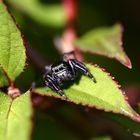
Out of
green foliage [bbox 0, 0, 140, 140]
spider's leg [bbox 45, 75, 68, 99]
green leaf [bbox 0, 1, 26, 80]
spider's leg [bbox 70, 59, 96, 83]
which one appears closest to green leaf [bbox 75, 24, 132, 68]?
green foliage [bbox 0, 0, 140, 140]

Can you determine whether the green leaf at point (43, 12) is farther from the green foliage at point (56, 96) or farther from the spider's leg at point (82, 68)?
the spider's leg at point (82, 68)

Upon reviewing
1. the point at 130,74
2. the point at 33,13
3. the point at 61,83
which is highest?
the point at 61,83

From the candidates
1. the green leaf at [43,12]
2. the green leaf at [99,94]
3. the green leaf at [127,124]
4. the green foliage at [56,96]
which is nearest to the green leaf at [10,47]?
the green foliage at [56,96]

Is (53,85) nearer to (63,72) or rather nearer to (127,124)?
(63,72)

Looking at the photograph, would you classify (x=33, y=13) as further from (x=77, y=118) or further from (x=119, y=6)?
(x=77, y=118)

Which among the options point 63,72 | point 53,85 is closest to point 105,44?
point 63,72

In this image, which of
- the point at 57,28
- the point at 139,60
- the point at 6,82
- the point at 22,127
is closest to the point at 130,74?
the point at 139,60

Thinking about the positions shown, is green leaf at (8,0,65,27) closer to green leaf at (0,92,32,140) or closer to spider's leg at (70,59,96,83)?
spider's leg at (70,59,96,83)

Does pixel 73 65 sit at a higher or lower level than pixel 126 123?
higher
